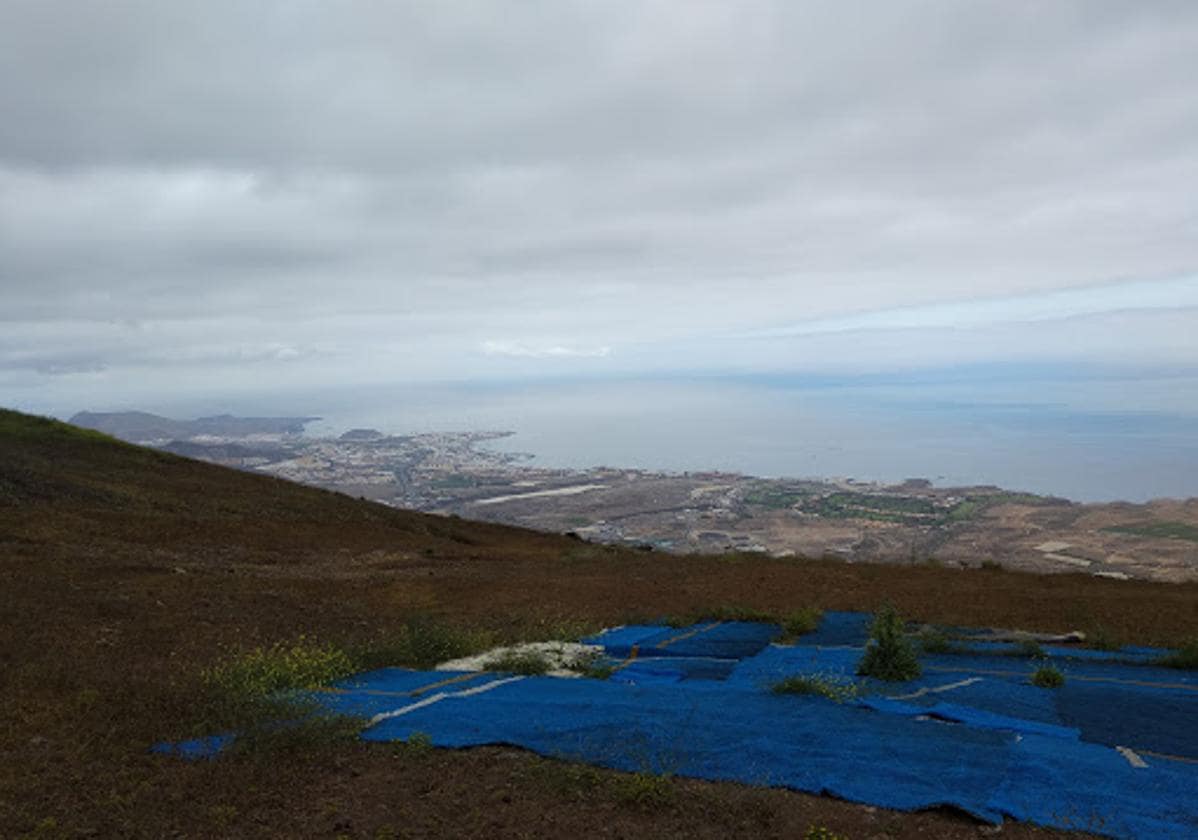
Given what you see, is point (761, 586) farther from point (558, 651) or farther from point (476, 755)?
point (476, 755)

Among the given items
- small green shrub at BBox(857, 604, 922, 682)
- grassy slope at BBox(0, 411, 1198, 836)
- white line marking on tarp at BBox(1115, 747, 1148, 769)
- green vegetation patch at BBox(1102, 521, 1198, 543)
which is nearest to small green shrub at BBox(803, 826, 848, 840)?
grassy slope at BBox(0, 411, 1198, 836)

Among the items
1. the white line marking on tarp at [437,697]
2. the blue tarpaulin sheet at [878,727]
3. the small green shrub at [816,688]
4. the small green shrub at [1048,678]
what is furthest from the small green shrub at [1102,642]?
the white line marking on tarp at [437,697]

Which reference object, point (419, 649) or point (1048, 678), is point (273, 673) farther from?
point (1048, 678)

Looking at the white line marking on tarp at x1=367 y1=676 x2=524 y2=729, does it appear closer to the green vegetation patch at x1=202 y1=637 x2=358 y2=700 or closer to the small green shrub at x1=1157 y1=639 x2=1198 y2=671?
the green vegetation patch at x1=202 y1=637 x2=358 y2=700

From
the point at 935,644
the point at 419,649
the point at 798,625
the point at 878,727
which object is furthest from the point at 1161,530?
the point at 419,649

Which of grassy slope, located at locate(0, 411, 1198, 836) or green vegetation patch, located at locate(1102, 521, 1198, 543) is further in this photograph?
green vegetation patch, located at locate(1102, 521, 1198, 543)

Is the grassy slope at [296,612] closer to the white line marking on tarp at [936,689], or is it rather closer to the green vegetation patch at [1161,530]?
the white line marking on tarp at [936,689]

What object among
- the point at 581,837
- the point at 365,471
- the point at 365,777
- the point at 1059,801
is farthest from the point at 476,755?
the point at 365,471
